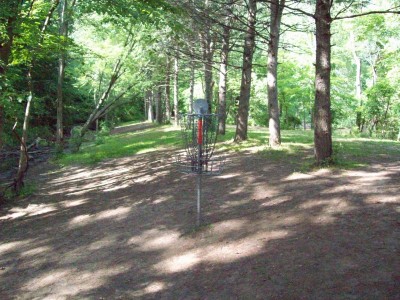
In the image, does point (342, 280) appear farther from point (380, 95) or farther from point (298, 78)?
point (298, 78)

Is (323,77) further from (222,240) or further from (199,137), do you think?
(222,240)

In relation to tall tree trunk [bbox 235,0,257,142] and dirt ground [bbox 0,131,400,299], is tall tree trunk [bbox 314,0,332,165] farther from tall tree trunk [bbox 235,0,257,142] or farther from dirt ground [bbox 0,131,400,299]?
tall tree trunk [bbox 235,0,257,142]

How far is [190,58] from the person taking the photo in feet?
55.2

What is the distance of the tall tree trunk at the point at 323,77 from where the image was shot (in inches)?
316

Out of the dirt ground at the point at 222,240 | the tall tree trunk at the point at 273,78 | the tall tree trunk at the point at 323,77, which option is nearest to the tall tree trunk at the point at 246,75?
the tall tree trunk at the point at 273,78

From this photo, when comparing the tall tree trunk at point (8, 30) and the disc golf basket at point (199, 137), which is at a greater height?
the tall tree trunk at point (8, 30)

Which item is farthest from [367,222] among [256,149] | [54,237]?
[256,149]

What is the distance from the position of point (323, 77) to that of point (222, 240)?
177 inches

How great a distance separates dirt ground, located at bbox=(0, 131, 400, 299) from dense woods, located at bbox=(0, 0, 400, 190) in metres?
1.92

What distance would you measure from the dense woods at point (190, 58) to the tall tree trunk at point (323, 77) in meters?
0.02

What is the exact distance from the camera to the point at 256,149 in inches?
485

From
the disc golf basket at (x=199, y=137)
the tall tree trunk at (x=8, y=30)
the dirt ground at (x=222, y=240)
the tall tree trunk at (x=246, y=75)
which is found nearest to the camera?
the dirt ground at (x=222, y=240)

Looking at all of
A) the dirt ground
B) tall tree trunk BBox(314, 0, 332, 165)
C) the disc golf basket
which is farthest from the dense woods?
the disc golf basket

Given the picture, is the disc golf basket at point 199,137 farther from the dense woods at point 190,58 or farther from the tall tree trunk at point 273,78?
the tall tree trunk at point 273,78
